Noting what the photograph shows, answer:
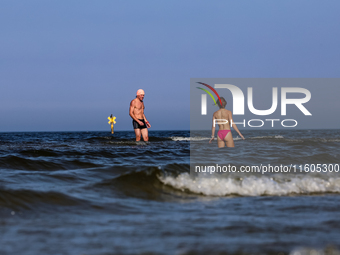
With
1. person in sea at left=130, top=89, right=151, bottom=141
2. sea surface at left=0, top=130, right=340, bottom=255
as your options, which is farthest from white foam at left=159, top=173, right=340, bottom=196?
person in sea at left=130, top=89, right=151, bottom=141

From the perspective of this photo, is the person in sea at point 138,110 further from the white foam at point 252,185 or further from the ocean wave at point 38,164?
the white foam at point 252,185

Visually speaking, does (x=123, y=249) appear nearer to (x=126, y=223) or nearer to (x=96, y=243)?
(x=96, y=243)

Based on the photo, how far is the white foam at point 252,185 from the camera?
5.86 metres

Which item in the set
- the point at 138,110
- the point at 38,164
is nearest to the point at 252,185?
the point at 38,164

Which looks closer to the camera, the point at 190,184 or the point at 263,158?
the point at 190,184

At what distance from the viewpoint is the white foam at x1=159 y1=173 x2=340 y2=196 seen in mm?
5863

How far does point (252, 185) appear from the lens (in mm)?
6105

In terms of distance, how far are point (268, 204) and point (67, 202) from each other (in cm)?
296

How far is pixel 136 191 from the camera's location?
19.3 feet

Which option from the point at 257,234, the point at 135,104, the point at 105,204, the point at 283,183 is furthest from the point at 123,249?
the point at 135,104

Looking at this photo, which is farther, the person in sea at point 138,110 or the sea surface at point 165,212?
the person in sea at point 138,110

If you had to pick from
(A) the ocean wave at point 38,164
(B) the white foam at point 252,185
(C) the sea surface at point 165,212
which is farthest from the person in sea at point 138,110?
(B) the white foam at point 252,185

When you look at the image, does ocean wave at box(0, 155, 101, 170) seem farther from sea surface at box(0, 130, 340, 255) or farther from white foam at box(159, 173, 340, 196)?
white foam at box(159, 173, 340, 196)

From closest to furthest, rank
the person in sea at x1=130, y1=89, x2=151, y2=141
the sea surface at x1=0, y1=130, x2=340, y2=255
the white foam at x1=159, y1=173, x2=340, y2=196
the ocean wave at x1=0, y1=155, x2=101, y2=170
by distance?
the sea surface at x1=0, y1=130, x2=340, y2=255, the white foam at x1=159, y1=173, x2=340, y2=196, the ocean wave at x1=0, y1=155, x2=101, y2=170, the person in sea at x1=130, y1=89, x2=151, y2=141
